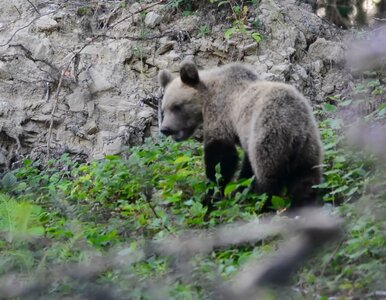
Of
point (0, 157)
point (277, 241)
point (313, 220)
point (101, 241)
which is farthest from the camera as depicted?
point (0, 157)

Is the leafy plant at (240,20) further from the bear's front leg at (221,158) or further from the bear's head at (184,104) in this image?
the bear's front leg at (221,158)

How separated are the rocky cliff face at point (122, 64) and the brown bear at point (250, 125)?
6.19 feet

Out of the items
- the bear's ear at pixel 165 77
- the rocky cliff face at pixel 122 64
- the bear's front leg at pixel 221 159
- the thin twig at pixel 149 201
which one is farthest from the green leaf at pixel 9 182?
the bear's front leg at pixel 221 159

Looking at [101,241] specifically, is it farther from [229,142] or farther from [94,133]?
[94,133]

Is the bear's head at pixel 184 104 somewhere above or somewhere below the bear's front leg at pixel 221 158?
above

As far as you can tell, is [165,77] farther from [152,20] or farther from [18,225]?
[18,225]

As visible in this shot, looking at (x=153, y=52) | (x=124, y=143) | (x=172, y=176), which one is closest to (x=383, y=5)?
(x=153, y=52)

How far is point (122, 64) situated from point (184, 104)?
261 centimetres

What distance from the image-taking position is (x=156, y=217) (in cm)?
680

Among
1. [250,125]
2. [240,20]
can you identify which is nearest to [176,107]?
[250,125]

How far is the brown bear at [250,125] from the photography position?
6.64 meters

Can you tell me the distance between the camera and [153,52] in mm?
10500

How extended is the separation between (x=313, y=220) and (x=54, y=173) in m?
6.56

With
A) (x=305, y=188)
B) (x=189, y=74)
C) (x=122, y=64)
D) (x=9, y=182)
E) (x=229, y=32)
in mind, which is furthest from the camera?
(x=122, y=64)
